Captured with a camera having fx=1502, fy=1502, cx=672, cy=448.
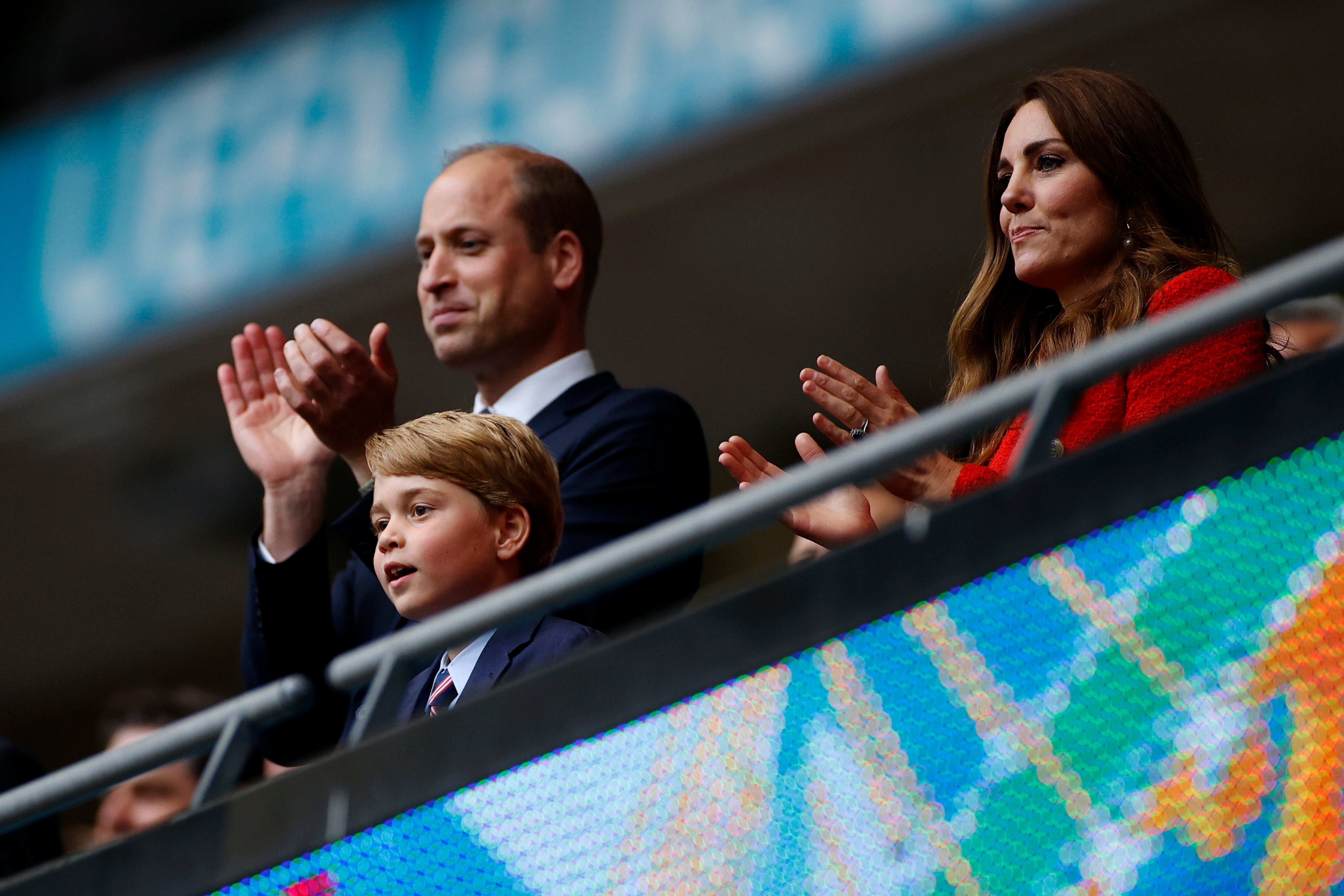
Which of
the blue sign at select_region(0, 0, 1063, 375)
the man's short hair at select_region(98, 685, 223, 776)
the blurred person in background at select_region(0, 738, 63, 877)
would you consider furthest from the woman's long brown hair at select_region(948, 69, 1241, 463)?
the blue sign at select_region(0, 0, 1063, 375)

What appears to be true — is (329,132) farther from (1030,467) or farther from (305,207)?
(1030,467)

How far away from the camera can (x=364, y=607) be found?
7.80ft

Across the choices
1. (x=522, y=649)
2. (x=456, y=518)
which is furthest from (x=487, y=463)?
(x=522, y=649)

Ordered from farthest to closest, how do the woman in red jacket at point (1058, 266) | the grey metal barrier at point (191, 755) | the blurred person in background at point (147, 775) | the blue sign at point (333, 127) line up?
the blue sign at point (333, 127)
the blurred person in background at point (147, 775)
the woman in red jacket at point (1058, 266)
the grey metal barrier at point (191, 755)

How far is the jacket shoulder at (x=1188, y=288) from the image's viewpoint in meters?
1.79

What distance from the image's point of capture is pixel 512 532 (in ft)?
6.83

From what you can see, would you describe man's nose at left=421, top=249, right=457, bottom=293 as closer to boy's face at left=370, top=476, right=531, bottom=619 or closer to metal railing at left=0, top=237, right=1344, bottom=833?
boy's face at left=370, top=476, right=531, bottom=619

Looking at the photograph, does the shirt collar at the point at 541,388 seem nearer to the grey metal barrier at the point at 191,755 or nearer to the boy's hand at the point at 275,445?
the boy's hand at the point at 275,445

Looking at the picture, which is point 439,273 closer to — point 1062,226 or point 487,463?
point 487,463

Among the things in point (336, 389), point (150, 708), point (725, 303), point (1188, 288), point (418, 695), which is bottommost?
point (725, 303)

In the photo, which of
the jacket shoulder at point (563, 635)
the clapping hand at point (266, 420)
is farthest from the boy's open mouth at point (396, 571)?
the clapping hand at point (266, 420)

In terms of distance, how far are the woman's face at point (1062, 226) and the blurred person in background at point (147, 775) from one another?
72.3 inches

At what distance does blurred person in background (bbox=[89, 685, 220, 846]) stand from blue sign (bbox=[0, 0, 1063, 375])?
426cm

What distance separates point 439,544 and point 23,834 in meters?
0.89
